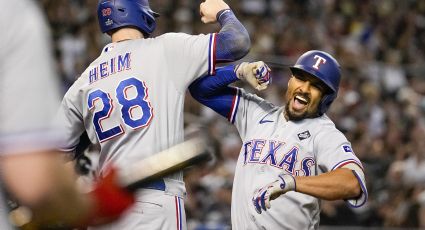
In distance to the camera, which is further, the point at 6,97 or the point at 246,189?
the point at 246,189

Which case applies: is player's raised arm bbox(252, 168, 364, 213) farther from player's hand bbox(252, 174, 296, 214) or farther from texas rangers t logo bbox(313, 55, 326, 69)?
texas rangers t logo bbox(313, 55, 326, 69)

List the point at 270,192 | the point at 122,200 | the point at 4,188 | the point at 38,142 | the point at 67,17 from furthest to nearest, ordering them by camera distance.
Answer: the point at 67,17
the point at 270,192
the point at 122,200
the point at 4,188
the point at 38,142

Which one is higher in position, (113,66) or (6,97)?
(6,97)

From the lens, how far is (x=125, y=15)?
16.1 feet

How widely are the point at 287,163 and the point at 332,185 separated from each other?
1.41 feet

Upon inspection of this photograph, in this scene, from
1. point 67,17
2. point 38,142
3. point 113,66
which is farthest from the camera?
point 67,17

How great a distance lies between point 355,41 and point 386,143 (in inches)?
127

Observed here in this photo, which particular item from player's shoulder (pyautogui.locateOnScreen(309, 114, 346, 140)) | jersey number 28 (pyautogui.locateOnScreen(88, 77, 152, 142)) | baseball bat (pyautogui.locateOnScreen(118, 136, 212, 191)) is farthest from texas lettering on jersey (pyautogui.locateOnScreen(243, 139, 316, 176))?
baseball bat (pyautogui.locateOnScreen(118, 136, 212, 191))

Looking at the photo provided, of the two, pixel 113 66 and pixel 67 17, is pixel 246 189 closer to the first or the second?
pixel 113 66

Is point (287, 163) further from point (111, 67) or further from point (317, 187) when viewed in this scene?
point (111, 67)

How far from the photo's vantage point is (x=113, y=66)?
15.8ft

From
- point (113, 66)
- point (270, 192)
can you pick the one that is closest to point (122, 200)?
point (270, 192)

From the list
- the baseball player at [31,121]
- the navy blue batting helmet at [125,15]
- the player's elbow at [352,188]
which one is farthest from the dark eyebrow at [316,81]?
the baseball player at [31,121]

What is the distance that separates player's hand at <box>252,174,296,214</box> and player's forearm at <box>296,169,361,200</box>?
50 millimetres
